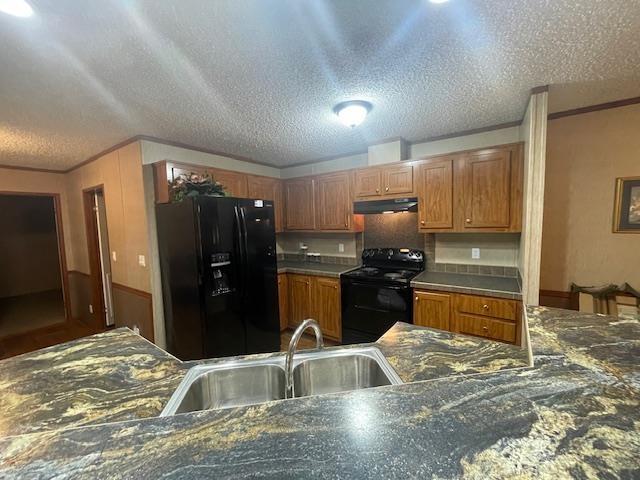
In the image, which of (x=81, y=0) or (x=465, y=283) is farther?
(x=465, y=283)

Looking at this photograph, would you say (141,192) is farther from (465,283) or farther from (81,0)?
(465,283)

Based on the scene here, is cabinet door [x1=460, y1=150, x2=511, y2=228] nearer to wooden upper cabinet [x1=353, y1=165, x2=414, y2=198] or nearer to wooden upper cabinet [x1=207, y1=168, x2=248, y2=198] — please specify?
wooden upper cabinet [x1=353, y1=165, x2=414, y2=198]

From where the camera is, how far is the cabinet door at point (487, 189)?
99.1 inches

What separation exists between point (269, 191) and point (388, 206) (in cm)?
166

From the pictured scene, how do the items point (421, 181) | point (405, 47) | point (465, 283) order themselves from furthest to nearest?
1. point (421, 181)
2. point (465, 283)
3. point (405, 47)

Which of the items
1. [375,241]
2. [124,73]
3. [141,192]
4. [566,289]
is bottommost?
[566,289]

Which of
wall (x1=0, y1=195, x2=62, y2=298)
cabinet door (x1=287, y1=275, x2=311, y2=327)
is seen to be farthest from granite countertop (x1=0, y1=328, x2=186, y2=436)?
wall (x1=0, y1=195, x2=62, y2=298)

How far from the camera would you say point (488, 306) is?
2.40 metres

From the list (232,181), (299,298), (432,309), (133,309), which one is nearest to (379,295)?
(432,309)

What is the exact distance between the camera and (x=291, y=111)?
226cm

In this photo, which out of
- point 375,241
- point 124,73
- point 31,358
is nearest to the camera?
point 31,358

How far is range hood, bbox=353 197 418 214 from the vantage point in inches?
117

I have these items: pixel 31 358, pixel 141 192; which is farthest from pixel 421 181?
pixel 31 358

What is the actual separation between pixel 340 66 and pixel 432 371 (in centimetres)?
168
